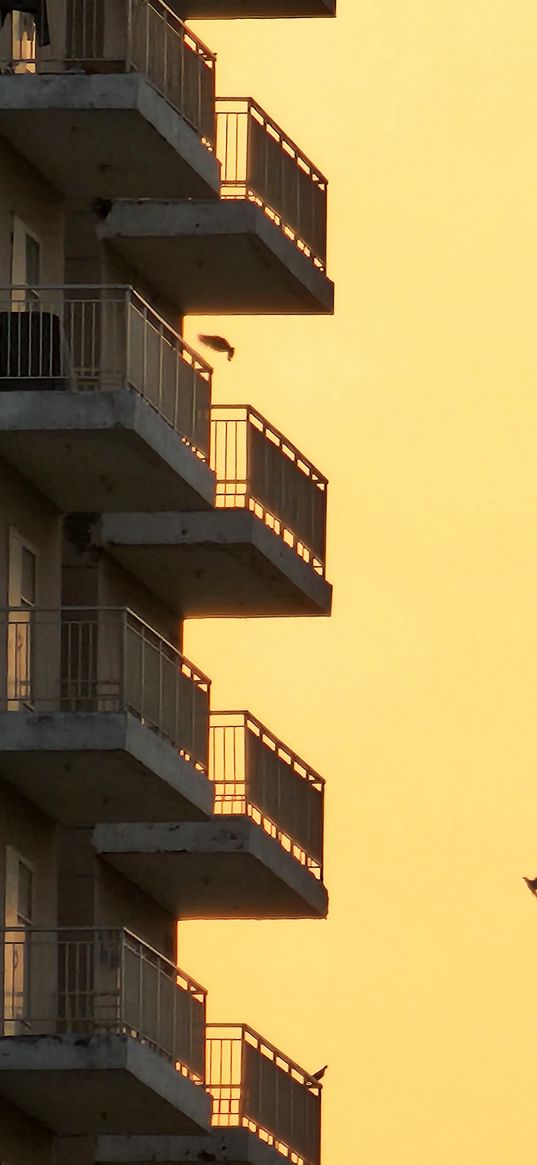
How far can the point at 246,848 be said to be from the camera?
66688mm

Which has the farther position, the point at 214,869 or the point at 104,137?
the point at 214,869

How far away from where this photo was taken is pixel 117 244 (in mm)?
65500

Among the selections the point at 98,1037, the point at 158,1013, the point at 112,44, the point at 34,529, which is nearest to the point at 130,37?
the point at 112,44

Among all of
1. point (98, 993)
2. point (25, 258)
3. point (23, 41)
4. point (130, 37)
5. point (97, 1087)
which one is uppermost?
point (23, 41)

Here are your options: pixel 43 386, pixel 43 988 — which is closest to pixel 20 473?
pixel 43 386

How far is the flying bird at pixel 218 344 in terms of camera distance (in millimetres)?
69875

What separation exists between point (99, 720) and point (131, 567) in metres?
6.20

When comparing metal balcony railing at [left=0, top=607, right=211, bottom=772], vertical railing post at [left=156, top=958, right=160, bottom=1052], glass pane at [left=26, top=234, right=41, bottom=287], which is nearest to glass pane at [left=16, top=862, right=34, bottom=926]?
vertical railing post at [left=156, top=958, right=160, bottom=1052]

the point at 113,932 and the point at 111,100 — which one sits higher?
the point at 111,100

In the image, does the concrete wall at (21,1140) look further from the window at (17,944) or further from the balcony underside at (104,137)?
the balcony underside at (104,137)

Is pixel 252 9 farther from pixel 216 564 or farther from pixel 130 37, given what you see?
pixel 130 37

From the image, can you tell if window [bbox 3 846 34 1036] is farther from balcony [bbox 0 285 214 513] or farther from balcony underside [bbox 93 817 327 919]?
balcony [bbox 0 285 214 513]

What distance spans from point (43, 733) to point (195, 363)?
16.5 feet

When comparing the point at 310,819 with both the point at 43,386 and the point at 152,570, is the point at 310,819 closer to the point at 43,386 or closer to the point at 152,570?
the point at 152,570
